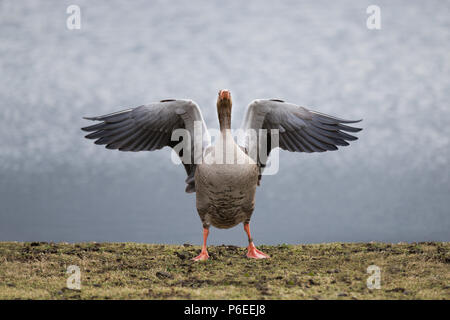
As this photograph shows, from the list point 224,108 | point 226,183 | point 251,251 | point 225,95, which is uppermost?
point 225,95

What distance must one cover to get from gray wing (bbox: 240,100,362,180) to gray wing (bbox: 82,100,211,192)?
1.26m

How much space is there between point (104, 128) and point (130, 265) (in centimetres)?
277

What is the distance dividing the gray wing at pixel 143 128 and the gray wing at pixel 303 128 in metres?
1.26

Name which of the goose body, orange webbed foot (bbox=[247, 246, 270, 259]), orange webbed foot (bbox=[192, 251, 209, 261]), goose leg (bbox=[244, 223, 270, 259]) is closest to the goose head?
the goose body

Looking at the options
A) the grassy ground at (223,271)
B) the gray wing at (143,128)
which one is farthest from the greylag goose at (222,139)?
the grassy ground at (223,271)

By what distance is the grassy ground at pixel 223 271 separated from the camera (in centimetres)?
654

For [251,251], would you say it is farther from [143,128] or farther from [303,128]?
[143,128]

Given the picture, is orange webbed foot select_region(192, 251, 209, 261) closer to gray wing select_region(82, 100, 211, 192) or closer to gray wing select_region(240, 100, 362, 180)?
gray wing select_region(82, 100, 211, 192)

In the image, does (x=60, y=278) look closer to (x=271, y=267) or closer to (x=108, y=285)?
(x=108, y=285)

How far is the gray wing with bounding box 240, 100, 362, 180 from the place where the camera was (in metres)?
8.90

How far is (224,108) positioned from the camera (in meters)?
8.25

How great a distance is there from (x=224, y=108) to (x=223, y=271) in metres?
3.01

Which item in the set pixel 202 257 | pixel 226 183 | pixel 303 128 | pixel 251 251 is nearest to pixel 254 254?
pixel 251 251

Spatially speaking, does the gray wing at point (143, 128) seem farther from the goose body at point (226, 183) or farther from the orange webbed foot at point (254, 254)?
the orange webbed foot at point (254, 254)
